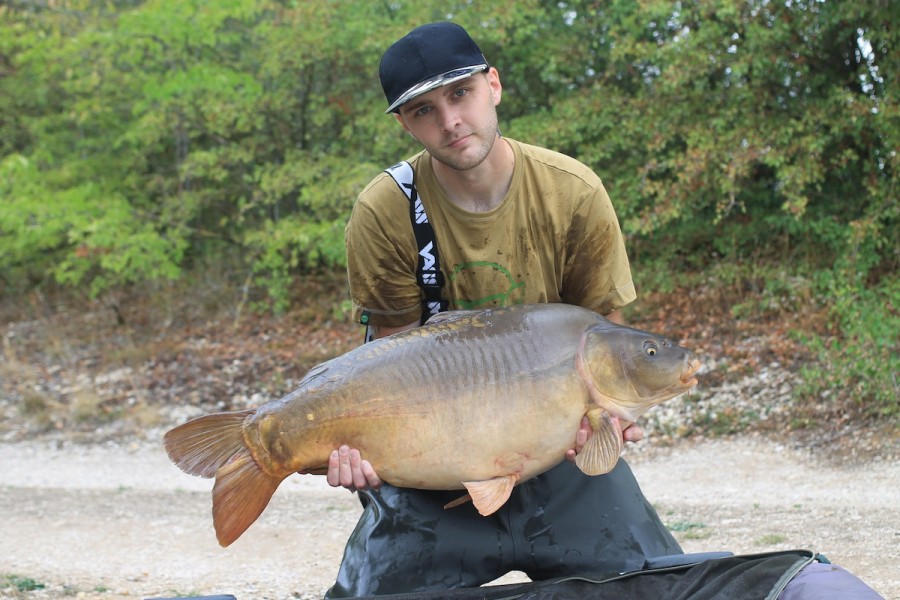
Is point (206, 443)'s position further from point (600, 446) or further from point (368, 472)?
point (600, 446)

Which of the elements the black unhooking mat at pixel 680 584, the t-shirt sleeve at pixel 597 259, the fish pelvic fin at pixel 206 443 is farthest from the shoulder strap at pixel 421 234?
the black unhooking mat at pixel 680 584

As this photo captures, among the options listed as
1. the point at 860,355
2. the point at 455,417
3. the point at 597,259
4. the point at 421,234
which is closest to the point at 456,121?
the point at 421,234

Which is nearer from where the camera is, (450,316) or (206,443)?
(206,443)

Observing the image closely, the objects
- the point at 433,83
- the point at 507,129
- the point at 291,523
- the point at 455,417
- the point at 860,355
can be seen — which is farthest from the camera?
the point at 507,129

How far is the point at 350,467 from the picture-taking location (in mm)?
2688

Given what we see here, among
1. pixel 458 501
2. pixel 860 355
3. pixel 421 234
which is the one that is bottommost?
pixel 860 355

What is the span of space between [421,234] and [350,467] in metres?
0.83

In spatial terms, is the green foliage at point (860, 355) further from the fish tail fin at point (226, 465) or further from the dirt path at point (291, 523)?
the fish tail fin at point (226, 465)

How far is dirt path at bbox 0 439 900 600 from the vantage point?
4.66 metres

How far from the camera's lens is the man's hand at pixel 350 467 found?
8.82ft

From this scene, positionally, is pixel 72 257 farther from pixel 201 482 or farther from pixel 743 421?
pixel 743 421

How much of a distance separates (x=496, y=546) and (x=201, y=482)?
16.7ft

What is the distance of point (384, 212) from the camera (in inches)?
122

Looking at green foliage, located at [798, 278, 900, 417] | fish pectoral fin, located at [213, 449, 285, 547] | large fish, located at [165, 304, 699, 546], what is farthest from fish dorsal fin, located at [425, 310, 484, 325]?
green foliage, located at [798, 278, 900, 417]
